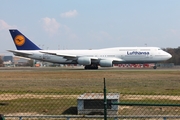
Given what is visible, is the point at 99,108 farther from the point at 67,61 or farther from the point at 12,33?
the point at 12,33

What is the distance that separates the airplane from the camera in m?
50.3

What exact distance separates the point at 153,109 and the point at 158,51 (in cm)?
4031

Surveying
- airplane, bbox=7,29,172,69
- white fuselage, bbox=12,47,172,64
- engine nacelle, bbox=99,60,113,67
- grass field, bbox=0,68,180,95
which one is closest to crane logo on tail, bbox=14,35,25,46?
airplane, bbox=7,29,172,69

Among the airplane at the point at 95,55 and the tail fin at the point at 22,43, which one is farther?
the tail fin at the point at 22,43

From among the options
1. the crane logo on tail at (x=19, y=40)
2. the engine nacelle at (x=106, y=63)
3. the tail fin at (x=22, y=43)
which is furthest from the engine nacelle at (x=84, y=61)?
the crane logo on tail at (x=19, y=40)

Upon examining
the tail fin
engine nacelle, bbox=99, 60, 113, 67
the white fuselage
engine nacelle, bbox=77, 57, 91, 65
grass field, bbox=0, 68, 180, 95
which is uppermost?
the tail fin

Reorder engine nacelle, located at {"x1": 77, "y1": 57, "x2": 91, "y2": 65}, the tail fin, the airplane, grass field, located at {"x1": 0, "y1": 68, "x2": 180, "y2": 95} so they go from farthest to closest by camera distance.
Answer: the tail fin < the airplane < engine nacelle, located at {"x1": 77, "y1": 57, "x2": 91, "y2": 65} < grass field, located at {"x1": 0, "y1": 68, "x2": 180, "y2": 95}

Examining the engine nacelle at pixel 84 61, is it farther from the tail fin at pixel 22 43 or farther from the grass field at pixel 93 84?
the grass field at pixel 93 84

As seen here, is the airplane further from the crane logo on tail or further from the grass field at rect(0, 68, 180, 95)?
the grass field at rect(0, 68, 180, 95)

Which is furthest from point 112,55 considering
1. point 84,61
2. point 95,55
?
point 84,61

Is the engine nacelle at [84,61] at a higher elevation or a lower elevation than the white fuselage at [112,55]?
lower

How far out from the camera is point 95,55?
52.4 m

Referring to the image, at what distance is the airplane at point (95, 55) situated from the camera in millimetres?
50281

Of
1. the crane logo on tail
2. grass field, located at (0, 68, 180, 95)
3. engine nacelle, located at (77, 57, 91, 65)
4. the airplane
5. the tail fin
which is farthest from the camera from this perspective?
the crane logo on tail
